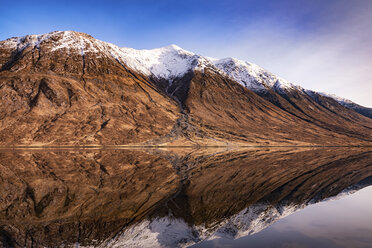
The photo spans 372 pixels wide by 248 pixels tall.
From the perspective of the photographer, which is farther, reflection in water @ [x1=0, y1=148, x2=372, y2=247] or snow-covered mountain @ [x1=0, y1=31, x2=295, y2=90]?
snow-covered mountain @ [x1=0, y1=31, x2=295, y2=90]

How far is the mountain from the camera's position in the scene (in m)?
85.4

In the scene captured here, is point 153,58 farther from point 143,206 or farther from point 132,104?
point 143,206

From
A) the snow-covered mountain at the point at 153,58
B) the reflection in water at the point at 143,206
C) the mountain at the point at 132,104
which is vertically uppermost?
the snow-covered mountain at the point at 153,58

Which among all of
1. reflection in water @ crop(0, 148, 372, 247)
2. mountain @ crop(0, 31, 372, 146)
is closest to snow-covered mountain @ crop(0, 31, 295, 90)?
mountain @ crop(0, 31, 372, 146)

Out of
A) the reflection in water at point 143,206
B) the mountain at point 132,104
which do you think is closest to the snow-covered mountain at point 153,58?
the mountain at point 132,104

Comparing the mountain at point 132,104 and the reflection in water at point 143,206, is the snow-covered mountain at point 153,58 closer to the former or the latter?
the mountain at point 132,104

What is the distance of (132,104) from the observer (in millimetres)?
107125

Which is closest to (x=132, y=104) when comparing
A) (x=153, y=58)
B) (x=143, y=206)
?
(x=153, y=58)

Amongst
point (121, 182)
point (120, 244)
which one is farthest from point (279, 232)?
point (121, 182)

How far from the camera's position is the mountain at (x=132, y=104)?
85375 mm

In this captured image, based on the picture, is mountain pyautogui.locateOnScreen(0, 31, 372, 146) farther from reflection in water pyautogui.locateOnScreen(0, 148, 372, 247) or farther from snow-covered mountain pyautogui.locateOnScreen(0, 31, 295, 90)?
reflection in water pyautogui.locateOnScreen(0, 148, 372, 247)

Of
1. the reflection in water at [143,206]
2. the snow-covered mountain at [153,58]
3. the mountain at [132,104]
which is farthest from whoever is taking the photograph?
the snow-covered mountain at [153,58]

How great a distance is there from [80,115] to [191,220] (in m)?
88.2

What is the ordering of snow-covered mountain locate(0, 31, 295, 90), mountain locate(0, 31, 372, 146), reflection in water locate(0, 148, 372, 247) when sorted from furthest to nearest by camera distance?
snow-covered mountain locate(0, 31, 295, 90)
mountain locate(0, 31, 372, 146)
reflection in water locate(0, 148, 372, 247)
